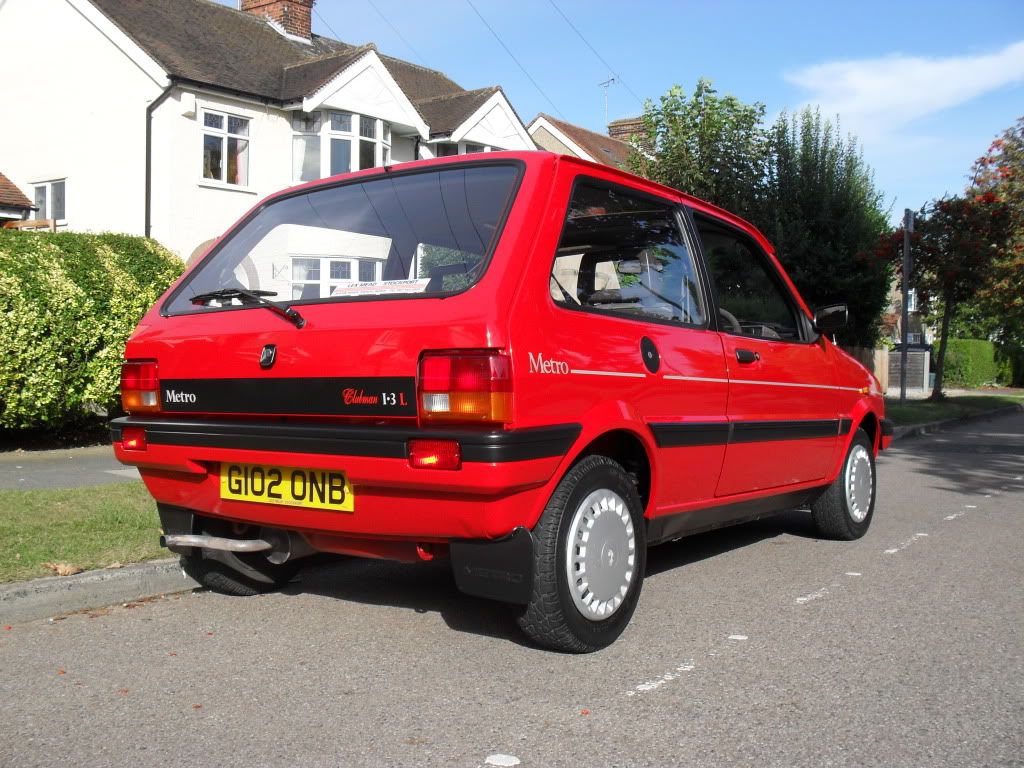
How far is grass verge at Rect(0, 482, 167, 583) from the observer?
511 cm

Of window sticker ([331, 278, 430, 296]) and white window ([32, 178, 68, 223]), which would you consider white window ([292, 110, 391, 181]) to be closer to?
white window ([32, 178, 68, 223])

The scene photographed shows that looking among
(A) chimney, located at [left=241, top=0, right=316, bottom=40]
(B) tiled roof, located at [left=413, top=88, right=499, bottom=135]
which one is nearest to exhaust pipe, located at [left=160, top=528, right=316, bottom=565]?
(B) tiled roof, located at [left=413, top=88, right=499, bottom=135]

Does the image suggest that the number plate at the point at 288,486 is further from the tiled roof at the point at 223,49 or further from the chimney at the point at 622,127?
the chimney at the point at 622,127

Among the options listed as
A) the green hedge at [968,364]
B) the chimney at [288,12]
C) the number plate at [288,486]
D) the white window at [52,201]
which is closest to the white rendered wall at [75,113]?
the white window at [52,201]

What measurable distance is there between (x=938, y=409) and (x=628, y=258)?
58.2 ft

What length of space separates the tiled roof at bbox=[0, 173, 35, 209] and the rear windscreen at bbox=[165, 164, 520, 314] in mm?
21074

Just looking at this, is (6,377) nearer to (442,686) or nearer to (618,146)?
(442,686)

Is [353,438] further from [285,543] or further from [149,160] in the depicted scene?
[149,160]

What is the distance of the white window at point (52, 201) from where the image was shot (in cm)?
2364

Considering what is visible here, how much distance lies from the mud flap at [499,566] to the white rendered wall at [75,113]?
65.7 feet

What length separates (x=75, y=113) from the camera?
922 inches

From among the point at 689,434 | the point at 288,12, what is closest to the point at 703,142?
the point at 288,12

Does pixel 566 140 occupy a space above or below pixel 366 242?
above

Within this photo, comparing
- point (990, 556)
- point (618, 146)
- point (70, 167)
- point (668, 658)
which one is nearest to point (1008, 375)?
point (618, 146)
